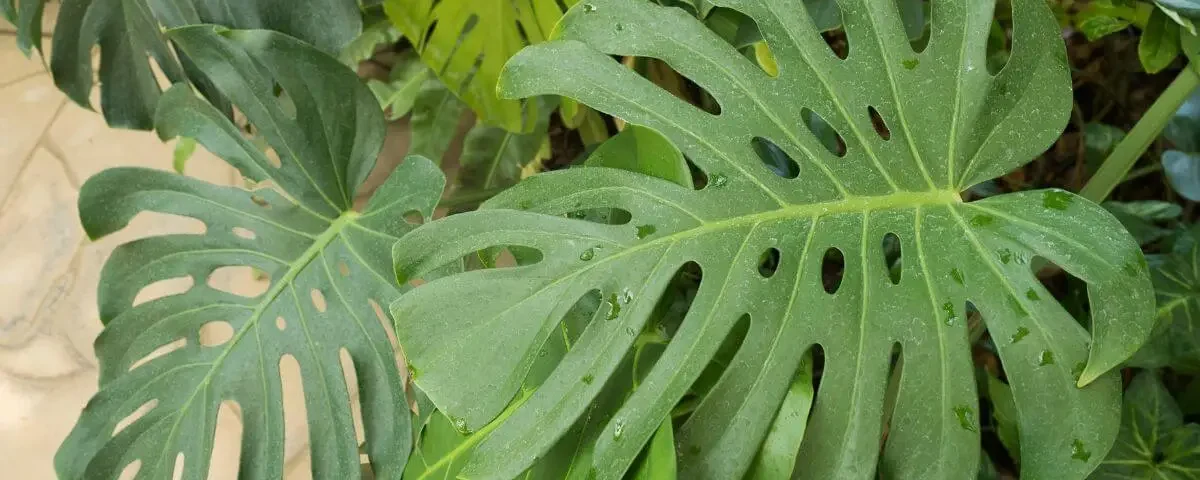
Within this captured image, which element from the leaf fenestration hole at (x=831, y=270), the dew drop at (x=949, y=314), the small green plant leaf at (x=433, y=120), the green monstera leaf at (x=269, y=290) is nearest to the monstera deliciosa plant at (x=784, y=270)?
the dew drop at (x=949, y=314)

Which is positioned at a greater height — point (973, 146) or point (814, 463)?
point (973, 146)

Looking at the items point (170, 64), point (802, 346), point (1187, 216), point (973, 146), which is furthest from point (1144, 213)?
point (170, 64)

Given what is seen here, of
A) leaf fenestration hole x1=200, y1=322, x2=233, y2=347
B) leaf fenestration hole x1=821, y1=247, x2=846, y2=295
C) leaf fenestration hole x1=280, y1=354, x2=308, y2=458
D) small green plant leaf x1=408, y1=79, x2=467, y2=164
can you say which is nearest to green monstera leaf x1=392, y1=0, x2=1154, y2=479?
leaf fenestration hole x1=821, y1=247, x2=846, y2=295

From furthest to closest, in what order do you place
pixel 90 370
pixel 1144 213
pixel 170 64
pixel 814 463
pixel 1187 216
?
pixel 90 370 < pixel 1187 216 < pixel 1144 213 < pixel 170 64 < pixel 814 463

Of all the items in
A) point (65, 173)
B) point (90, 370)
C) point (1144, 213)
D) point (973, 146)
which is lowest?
point (90, 370)

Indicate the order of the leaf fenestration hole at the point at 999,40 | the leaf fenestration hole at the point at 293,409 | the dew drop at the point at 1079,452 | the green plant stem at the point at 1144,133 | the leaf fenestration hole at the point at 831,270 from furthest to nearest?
the leaf fenestration hole at the point at 293,409
the leaf fenestration hole at the point at 831,270
the leaf fenestration hole at the point at 999,40
the green plant stem at the point at 1144,133
the dew drop at the point at 1079,452

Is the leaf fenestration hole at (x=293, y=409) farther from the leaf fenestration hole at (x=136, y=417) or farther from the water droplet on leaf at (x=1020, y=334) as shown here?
the water droplet on leaf at (x=1020, y=334)

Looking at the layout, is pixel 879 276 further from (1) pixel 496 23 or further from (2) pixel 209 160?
(2) pixel 209 160
